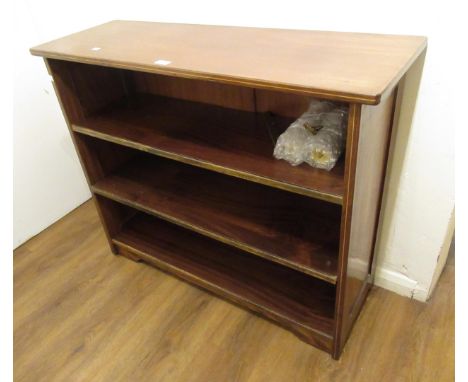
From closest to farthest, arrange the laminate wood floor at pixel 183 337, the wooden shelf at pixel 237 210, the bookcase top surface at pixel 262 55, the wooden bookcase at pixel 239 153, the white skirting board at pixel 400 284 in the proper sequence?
the bookcase top surface at pixel 262 55 → the wooden bookcase at pixel 239 153 → the wooden shelf at pixel 237 210 → the laminate wood floor at pixel 183 337 → the white skirting board at pixel 400 284

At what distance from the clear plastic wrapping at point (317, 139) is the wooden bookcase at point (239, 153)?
35 millimetres

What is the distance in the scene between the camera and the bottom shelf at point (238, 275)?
1.29 m

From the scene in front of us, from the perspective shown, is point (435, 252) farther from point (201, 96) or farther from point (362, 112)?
point (201, 96)

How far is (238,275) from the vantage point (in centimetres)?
145

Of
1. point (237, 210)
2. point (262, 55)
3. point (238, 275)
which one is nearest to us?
point (262, 55)

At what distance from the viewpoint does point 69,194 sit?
2078 mm

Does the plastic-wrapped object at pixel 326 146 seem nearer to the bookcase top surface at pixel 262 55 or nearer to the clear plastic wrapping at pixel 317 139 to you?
the clear plastic wrapping at pixel 317 139

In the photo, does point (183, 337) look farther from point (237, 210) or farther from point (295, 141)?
point (295, 141)

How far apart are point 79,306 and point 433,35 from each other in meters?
1.54

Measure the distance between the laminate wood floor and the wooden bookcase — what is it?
8 centimetres

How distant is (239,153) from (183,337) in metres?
0.73

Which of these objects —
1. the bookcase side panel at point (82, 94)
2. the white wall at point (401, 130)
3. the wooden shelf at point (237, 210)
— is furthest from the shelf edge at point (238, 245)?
the white wall at point (401, 130)

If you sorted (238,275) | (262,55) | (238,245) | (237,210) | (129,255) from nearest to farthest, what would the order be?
(262,55), (238,245), (237,210), (238,275), (129,255)

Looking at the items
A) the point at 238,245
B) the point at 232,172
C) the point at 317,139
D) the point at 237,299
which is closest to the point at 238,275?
the point at 237,299
